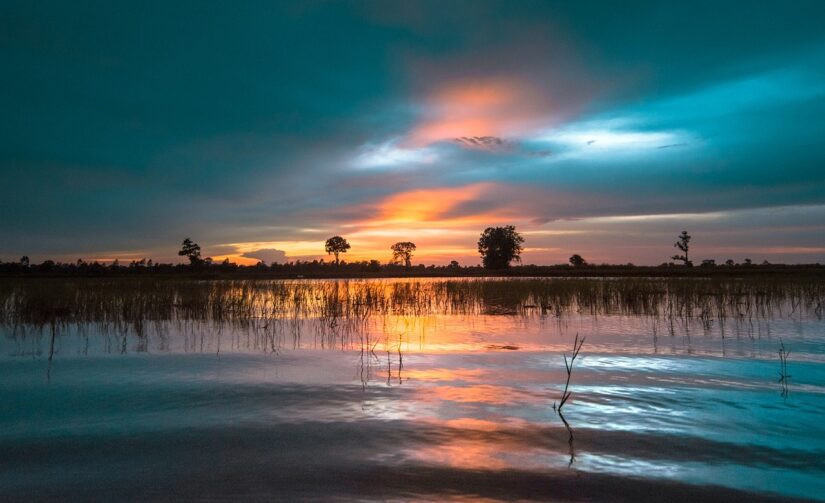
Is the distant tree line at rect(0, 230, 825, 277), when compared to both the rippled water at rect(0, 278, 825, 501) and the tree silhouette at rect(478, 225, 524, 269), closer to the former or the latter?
the tree silhouette at rect(478, 225, 524, 269)

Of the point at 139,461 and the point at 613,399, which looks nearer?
the point at 139,461

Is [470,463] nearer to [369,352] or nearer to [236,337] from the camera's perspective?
[369,352]

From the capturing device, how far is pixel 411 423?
604 centimetres

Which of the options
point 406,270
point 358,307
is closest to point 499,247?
point 406,270

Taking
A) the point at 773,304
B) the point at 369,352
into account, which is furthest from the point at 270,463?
A: the point at 773,304

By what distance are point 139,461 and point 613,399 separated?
5.61 m

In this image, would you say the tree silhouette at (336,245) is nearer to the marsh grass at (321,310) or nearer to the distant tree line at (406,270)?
the distant tree line at (406,270)

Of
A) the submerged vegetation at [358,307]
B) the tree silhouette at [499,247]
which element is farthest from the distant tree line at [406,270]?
the submerged vegetation at [358,307]

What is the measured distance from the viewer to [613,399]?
7066mm

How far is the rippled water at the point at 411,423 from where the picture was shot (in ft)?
14.4

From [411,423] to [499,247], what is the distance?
99.1 meters

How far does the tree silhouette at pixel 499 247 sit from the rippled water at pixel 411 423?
302 feet

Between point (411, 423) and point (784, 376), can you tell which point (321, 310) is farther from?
point (784, 376)

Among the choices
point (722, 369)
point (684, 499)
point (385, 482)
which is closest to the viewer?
point (684, 499)
